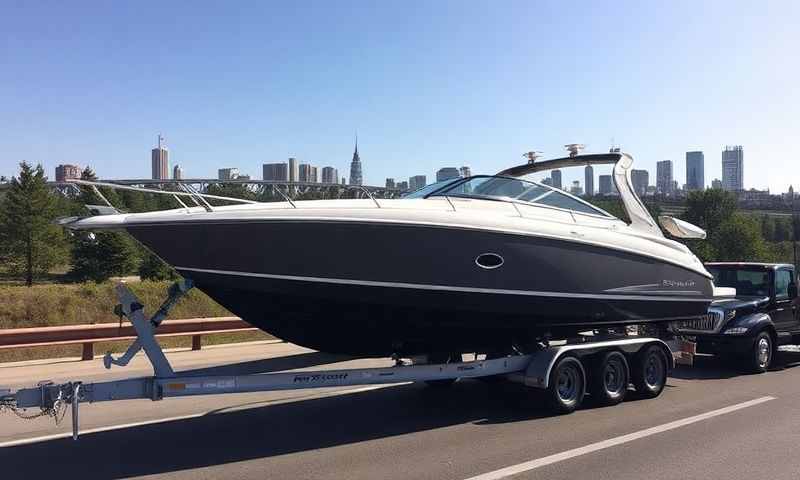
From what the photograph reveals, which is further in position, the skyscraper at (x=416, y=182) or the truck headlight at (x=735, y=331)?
the truck headlight at (x=735, y=331)

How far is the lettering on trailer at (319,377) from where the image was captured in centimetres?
654

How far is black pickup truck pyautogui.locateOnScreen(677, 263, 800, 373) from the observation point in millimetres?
10812

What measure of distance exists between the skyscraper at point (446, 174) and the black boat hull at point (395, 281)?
1909 millimetres

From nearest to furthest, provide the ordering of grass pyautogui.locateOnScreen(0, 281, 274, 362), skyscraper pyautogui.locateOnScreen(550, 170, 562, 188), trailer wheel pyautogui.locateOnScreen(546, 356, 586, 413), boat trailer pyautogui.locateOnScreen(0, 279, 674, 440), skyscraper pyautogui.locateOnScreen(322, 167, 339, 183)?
1. boat trailer pyautogui.locateOnScreen(0, 279, 674, 440)
2. trailer wheel pyautogui.locateOnScreen(546, 356, 586, 413)
3. skyscraper pyautogui.locateOnScreen(550, 170, 562, 188)
4. grass pyautogui.locateOnScreen(0, 281, 274, 362)
5. skyscraper pyautogui.locateOnScreen(322, 167, 339, 183)

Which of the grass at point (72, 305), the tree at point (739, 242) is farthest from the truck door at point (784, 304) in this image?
the tree at point (739, 242)

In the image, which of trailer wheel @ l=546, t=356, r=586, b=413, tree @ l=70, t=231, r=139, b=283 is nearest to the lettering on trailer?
trailer wheel @ l=546, t=356, r=586, b=413

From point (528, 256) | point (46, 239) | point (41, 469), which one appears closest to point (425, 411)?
point (528, 256)

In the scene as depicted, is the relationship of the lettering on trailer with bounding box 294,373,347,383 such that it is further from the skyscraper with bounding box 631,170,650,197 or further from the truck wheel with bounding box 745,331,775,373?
the truck wheel with bounding box 745,331,775,373

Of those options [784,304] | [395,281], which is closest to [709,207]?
[784,304]

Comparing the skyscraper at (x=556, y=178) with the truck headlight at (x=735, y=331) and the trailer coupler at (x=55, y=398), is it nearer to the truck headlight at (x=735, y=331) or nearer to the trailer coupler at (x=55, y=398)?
the truck headlight at (x=735, y=331)

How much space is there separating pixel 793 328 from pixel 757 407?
4670 millimetres

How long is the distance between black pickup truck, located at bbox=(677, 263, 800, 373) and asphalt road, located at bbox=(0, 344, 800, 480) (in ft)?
4.14

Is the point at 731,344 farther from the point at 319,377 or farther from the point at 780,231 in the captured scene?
the point at 780,231

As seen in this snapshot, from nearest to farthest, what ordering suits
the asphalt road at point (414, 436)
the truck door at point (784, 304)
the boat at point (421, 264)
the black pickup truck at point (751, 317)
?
1. the asphalt road at point (414, 436)
2. the boat at point (421, 264)
3. the black pickup truck at point (751, 317)
4. the truck door at point (784, 304)
